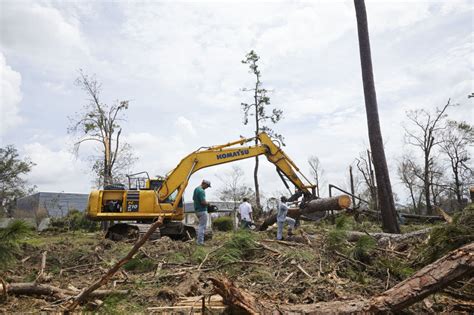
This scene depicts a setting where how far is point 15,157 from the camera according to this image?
124ft

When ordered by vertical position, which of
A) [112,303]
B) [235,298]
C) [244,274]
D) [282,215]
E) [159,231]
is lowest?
[112,303]

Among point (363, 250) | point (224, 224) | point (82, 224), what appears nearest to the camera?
point (363, 250)

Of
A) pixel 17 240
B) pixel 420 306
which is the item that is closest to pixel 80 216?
pixel 17 240

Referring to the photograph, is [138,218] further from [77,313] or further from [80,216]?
[80,216]

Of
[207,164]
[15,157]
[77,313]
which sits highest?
[15,157]

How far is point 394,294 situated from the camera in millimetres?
3895

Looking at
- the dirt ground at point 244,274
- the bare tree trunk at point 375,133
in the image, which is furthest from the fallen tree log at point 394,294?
the bare tree trunk at point 375,133

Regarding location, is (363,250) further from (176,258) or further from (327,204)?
(327,204)

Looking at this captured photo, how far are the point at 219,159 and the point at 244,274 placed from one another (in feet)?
22.2

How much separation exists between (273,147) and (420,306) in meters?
8.60

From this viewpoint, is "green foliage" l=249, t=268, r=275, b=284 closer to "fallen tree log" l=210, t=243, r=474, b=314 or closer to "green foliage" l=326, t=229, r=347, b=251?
"green foliage" l=326, t=229, r=347, b=251

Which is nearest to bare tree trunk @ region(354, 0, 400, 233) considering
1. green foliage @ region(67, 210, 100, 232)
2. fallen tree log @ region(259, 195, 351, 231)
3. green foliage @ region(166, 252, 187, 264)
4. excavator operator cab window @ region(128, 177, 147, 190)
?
fallen tree log @ region(259, 195, 351, 231)

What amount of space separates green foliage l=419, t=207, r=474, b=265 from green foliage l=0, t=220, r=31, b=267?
5.52m

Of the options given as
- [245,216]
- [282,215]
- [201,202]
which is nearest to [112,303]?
[201,202]
